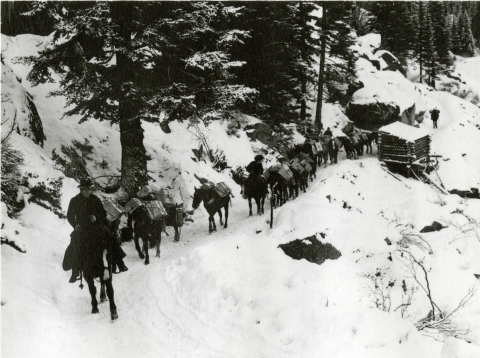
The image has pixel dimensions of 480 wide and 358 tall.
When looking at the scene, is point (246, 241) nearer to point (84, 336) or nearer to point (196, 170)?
point (84, 336)

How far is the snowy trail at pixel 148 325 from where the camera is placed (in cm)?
605

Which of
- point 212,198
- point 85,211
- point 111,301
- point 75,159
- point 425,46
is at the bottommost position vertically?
point 212,198

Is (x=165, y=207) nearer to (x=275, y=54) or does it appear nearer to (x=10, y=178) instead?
(x=10, y=178)

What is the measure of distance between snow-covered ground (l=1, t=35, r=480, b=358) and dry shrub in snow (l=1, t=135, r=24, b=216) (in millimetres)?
406

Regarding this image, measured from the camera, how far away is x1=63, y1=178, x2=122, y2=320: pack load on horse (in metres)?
6.82

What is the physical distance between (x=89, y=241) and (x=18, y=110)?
7.34 m

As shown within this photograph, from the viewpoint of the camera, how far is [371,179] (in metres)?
20.0

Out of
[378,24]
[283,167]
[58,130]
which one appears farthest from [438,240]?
[378,24]

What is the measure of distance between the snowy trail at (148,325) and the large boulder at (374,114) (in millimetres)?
26729

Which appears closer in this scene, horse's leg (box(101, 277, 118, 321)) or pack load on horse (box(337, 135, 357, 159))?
horse's leg (box(101, 277, 118, 321))

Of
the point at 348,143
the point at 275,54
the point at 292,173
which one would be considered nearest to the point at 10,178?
the point at 292,173

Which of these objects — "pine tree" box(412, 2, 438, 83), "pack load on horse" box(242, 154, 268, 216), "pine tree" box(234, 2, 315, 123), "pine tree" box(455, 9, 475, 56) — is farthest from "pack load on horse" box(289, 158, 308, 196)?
"pine tree" box(455, 9, 475, 56)

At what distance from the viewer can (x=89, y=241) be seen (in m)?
6.87

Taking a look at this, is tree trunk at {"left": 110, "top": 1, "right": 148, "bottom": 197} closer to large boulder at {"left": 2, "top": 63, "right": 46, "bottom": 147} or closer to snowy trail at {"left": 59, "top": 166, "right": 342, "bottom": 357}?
large boulder at {"left": 2, "top": 63, "right": 46, "bottom": 147}
